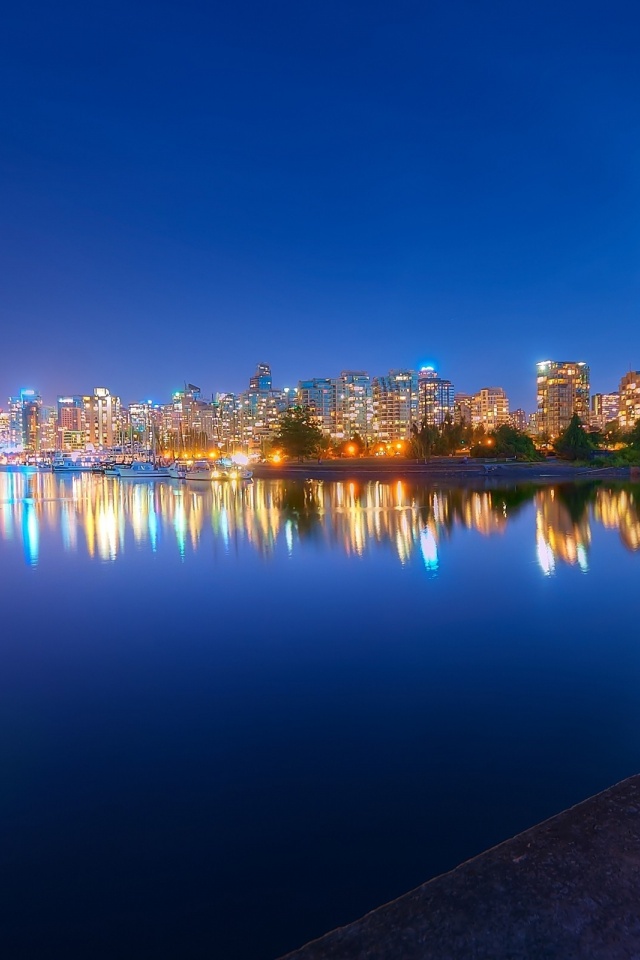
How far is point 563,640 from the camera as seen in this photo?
9.90 meters

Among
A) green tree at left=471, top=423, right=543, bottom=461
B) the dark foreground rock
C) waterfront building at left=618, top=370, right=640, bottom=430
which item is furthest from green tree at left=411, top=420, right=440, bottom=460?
waterfront building at left=618, top=370, right=640, bottom=430

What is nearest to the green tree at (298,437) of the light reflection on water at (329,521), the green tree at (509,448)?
the green tree at (509,448)

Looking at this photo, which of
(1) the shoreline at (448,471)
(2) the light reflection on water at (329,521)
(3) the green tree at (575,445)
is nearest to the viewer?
(2) the light reflection on water at (329,521)

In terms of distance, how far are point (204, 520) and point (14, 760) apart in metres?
22.0

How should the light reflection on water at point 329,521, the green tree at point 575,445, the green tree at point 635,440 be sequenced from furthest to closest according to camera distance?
the green tree at point 575,445 → the green tree at point 635,440 → the light reflection on water at point 329,521

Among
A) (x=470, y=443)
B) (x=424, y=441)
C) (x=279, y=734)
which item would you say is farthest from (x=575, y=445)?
(x=279, y=734)

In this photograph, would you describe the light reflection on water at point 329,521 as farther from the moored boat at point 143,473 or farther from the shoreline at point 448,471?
the moored boat at point 143,473

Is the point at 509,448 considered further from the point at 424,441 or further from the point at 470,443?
the point at 470,443

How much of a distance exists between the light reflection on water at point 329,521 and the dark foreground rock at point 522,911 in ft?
42.0

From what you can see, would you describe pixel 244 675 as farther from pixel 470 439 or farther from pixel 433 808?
pixel 470 439

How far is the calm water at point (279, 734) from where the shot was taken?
174 inches

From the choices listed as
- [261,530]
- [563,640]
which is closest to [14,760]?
[563,640]

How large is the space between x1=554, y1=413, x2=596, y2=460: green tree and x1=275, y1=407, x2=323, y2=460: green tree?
1318 inches

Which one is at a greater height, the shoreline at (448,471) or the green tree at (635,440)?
the green tree at (635,440)
